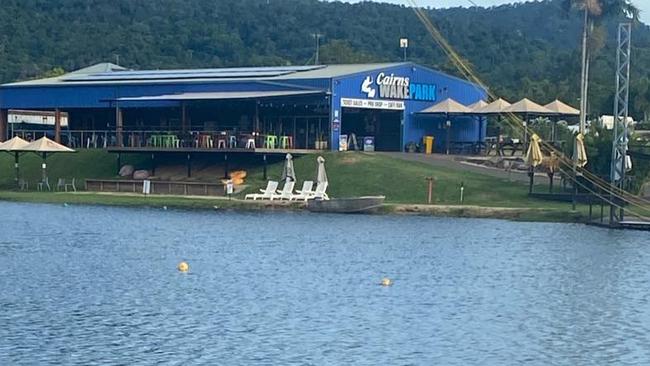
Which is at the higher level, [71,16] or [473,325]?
[71,16]

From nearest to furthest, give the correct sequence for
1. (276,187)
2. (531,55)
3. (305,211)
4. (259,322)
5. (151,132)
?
(259,322) → (305,211) → (276,187) → (151,132) → (531,55)

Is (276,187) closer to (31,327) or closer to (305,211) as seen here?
(305,211)

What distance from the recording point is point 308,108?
79.2 metres

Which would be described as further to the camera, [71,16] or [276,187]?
[71,16]

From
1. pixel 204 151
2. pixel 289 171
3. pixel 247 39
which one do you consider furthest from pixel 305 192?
pixel 247 39

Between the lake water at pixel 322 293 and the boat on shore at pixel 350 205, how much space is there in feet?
13.3

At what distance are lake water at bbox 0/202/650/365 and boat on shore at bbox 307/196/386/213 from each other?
4.07 m

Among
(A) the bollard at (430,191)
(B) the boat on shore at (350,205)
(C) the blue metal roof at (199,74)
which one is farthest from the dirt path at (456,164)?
(C) the blue metal roof at (199,74)

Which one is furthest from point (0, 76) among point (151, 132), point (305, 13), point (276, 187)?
point (276, 187)

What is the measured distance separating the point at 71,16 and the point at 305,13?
107ft

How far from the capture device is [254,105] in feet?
257

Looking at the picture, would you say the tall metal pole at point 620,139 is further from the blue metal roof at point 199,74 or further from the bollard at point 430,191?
the blue metal roof at point 199,74

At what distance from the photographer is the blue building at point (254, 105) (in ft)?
251

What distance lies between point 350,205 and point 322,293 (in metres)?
25.7
